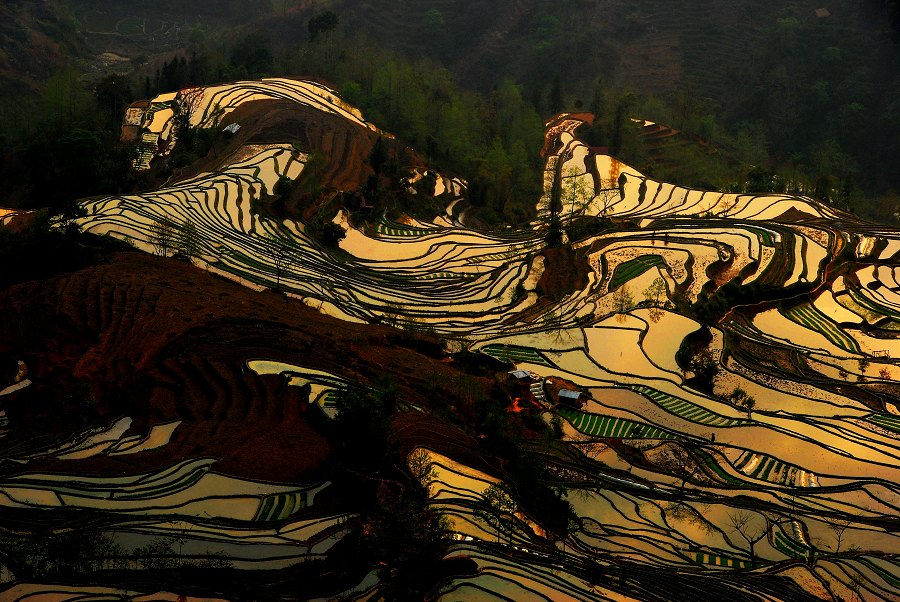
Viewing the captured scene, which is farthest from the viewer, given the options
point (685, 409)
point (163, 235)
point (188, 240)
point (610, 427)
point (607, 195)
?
point (607, 195)

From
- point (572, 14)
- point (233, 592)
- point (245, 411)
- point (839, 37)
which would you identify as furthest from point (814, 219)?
point (572, 14)

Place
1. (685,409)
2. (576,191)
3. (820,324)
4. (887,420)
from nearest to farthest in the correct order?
(887,420)
(685,409)
(820,324)
(576,191)

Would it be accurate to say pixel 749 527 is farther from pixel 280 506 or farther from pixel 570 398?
pixel 280 506

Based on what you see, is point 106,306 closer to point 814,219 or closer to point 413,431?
point 413,431

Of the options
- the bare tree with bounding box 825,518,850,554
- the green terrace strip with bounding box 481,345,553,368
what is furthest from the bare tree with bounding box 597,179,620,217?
the bare tree with bounding box 825,518,850,554

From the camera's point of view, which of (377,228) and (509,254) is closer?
(509,254)

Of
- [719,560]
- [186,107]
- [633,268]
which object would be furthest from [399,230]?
[719,560]

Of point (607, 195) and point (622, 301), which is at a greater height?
point (607, 195)

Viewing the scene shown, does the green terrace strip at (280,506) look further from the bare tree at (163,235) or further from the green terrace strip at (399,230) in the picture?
the green terrace strip at (399,230)
